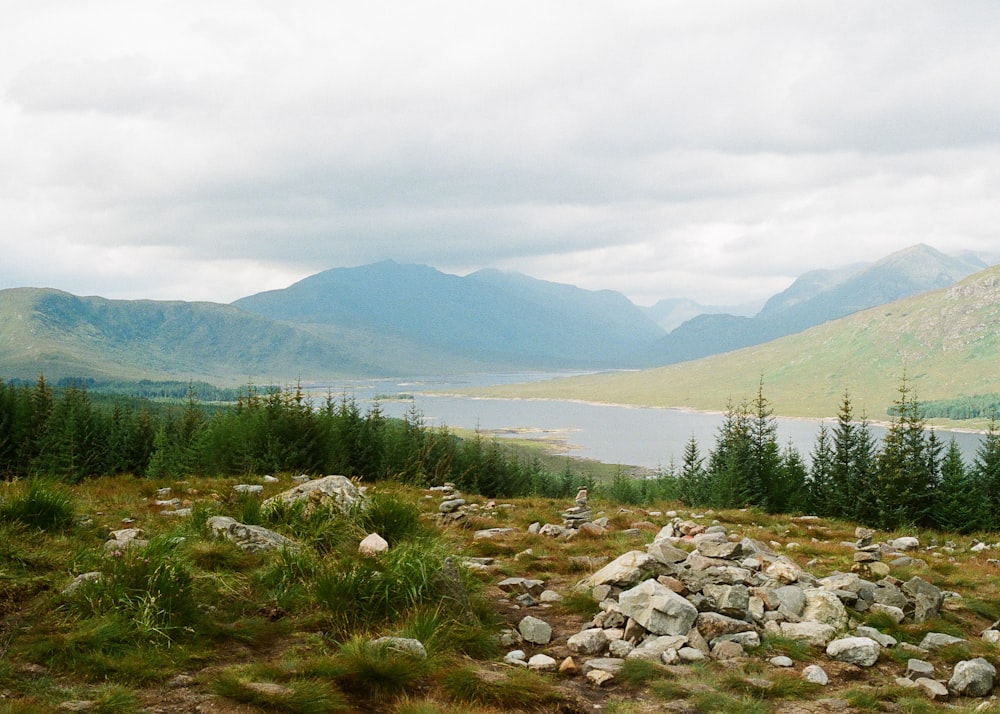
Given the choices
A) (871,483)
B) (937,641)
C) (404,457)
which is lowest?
(871,483)

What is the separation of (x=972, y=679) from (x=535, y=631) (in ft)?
16.2

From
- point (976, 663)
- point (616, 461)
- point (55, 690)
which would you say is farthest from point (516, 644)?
point (616, 461)

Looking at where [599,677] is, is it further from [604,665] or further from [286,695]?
[286,695]

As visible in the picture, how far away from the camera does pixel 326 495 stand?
36.5 ft

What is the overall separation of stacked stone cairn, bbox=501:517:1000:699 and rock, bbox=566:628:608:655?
1 centimetres

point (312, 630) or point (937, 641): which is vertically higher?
point (312, 630)

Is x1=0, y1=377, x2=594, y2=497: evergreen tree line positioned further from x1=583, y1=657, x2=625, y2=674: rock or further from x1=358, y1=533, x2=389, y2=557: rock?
x1=583, y1=657, x2=625, y2=674: rock

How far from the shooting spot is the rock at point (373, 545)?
356 inches

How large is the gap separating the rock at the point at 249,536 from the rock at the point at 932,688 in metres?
8.00

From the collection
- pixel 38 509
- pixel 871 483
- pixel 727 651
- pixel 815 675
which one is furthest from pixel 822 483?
pixel 38 509

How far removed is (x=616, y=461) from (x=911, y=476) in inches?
4619

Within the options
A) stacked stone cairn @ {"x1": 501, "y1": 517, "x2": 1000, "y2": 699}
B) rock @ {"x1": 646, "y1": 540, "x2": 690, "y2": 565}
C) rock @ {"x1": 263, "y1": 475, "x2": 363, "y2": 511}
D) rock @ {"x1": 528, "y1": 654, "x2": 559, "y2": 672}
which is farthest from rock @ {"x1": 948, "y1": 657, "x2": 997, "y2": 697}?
rock @ {"x1": 263, "y1": 475, "x2": 363, "y2": 511}

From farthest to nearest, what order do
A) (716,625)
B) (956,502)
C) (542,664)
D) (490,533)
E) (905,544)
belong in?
(956,502) → (905,544) → (490,533) → (716,625) → (542,664)

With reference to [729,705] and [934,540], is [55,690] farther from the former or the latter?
[934,540]
